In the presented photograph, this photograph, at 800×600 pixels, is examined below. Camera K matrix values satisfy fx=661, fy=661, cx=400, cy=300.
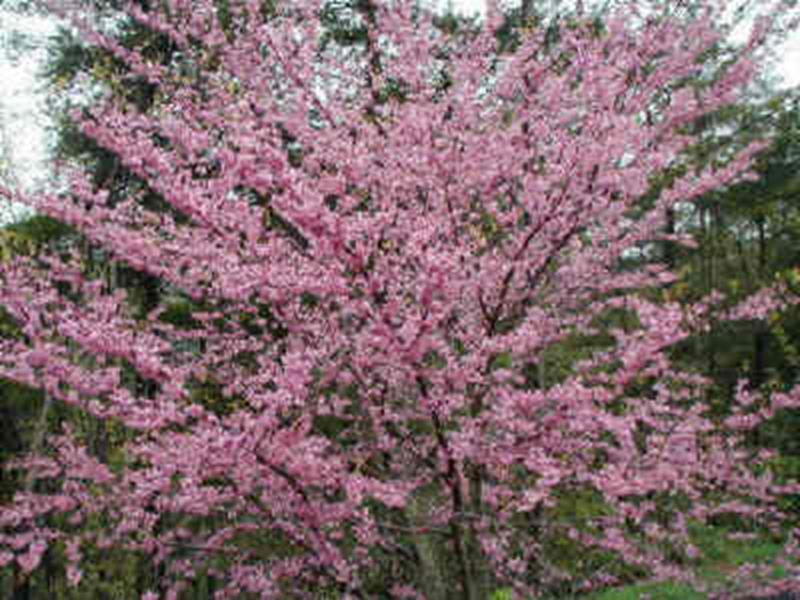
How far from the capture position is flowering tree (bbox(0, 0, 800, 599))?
112 inches

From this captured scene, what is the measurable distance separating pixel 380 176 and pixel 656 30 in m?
1.80

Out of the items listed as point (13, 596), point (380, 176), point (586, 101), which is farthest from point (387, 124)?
point (13, 596)

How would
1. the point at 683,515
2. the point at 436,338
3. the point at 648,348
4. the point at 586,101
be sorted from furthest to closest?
the point at 683,515 < the point at 586,101 < the point at 436,338 < the point at 648,348

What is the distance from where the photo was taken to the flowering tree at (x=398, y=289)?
9.32ft

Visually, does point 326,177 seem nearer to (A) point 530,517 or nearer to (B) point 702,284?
(A) point 530,517

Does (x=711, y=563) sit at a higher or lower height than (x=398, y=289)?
lower

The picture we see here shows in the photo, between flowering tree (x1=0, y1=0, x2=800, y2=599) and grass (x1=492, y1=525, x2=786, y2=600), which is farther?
grass (x1=492, y1=525, x2=786, y2=600)

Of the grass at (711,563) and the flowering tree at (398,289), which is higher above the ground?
the flowering tree at (398,289)

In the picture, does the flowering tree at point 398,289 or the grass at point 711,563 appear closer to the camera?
the flowering tree at point 398,289

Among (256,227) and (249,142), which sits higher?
(249,142)

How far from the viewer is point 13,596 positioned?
6.09 m

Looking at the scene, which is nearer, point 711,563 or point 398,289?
point 398,289

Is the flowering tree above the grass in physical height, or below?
above

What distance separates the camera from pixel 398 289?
3365 millimetres
